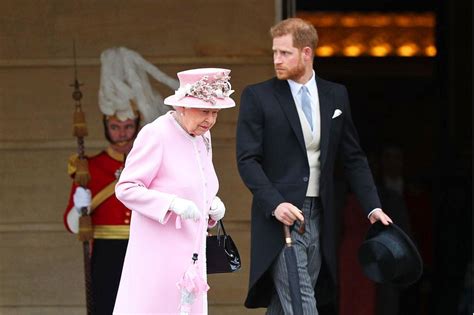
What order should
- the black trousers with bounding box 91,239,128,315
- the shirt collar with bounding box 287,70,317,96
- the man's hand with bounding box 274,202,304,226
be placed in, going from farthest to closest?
the black trousers with bounding box 91,239,128,315 < the shirt collar with bounding box 287,70,317,96 < the man's hand with bounding box 274,202,304,226

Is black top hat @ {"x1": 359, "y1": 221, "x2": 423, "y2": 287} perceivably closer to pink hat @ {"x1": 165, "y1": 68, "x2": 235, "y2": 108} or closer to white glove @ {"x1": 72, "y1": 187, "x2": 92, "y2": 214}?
pink hat @ {"x1": 165, "y1": 68, "x2": 235, "y2": 108}

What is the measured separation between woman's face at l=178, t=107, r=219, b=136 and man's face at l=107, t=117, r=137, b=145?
174 centimetres

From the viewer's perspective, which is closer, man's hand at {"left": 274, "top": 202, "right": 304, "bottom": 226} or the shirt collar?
man's hand at {"left": 274, "top": 202, "right": 304, "bottom": 226}

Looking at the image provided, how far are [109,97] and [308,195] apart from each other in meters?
1.47

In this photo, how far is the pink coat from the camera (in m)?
5.53

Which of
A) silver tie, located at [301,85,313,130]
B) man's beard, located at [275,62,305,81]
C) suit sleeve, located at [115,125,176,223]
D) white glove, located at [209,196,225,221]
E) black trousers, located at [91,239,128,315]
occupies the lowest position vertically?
black trousers, located at [91,239,128,315]

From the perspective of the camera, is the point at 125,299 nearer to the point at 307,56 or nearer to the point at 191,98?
the point at 191,98

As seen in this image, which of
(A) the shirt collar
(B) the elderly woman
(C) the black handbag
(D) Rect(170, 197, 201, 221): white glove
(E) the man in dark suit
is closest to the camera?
(D) Rect(170, 197, 201, 221): white glove

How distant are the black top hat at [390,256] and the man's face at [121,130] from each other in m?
1.54

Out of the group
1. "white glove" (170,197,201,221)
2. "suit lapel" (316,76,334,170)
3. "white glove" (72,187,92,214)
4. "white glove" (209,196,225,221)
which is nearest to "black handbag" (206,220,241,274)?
"white glove" (209,196,225,221)

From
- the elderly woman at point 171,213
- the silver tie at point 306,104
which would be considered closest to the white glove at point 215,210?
the elderly woman at point 171,213

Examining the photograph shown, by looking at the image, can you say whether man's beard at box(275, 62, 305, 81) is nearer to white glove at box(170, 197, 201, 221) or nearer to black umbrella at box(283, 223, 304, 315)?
black umbrella at box(283, 223, 304, 315)

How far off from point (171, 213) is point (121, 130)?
1.94m

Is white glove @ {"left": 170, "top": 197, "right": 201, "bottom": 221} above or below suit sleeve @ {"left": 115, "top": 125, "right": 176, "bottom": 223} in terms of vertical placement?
below
